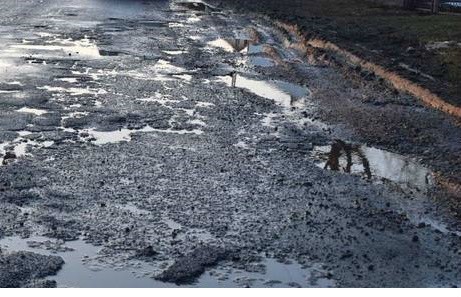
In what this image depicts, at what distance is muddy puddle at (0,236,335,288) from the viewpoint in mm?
5980

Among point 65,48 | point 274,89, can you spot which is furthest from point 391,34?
point 65,48

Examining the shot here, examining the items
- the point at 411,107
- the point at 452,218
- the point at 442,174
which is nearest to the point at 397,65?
the point at 411,107

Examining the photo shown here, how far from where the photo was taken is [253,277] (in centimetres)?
613

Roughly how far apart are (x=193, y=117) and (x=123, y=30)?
1038 centimetres

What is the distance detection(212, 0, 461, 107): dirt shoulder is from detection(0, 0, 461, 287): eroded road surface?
1.20 m

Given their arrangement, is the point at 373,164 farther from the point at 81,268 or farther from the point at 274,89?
the point at 274,89

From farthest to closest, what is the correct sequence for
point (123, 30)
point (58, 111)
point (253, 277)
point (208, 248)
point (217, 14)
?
point (217, 14), point (123, 30), point (58, 111), point (208, 248), point (253, 277)

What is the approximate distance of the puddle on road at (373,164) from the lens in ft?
28.9

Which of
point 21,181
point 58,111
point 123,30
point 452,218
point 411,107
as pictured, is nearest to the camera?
point 452,218

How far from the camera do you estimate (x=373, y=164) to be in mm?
9352

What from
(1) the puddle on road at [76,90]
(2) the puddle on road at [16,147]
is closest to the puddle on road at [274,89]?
(1) the puddle on road at [76,90]

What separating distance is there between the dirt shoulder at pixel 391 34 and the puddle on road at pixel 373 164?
292 cm

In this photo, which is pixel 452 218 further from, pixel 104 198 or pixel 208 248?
pixel 104 198

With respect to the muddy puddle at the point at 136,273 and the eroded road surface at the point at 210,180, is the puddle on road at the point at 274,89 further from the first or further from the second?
the muddy puddle at the point at 136,273
